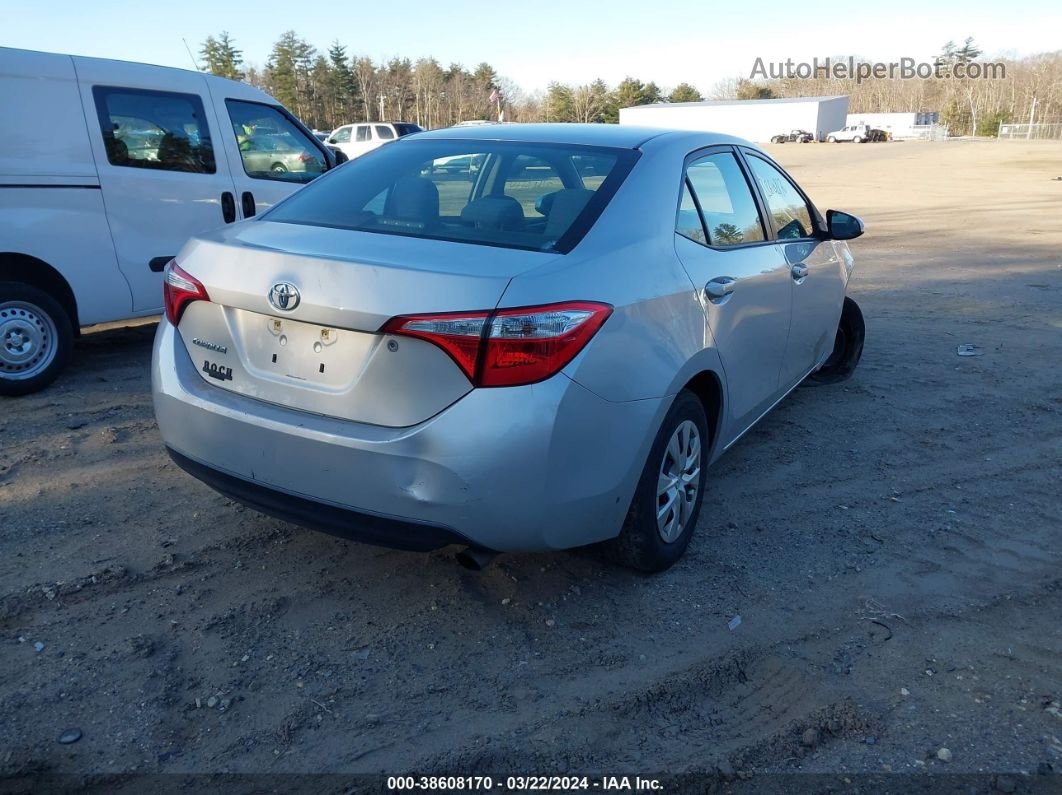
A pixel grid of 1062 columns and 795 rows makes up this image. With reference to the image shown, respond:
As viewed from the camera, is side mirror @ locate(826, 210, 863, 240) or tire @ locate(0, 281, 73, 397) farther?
tire @ locate(0, 281, 73, 397)

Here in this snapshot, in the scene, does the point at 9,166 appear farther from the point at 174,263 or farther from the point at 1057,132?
the point at 1057,132

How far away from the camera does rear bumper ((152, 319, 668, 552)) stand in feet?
8.91

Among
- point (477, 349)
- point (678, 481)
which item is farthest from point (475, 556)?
point (678, 481)

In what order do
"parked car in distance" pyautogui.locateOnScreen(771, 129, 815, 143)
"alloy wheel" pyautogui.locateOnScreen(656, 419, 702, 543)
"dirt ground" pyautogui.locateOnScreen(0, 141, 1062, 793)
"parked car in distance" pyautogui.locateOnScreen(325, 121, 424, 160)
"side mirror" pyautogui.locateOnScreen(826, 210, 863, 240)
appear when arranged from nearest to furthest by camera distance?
"dirt ground" pyautogui.locateOnScreen(0, 141, 1062, 793) → "alloy wheel" pyautogui.locateOnScreen(656, 419, 702, 543) → "side mirror" pyautogui.locateOnScreen(826, 210, 863, 240) → "parked car in distance" pyautogui.locateOnScreen(325, 121, 424, 160) → "parked car in distance" pyautogui.locateOnScreen(771, 129, 815, 143)

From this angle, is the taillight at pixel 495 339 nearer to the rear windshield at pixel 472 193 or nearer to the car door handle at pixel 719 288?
the rear windshield at pixel 472 193

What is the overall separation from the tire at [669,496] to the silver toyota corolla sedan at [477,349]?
1 cm

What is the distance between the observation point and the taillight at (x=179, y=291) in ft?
10.4

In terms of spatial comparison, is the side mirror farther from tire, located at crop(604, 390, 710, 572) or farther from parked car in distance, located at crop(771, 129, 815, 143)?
parked car in distance, located at crop(771, 129, 815, 143)

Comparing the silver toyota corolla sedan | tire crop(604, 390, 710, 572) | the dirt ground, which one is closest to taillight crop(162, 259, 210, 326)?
the silver toyota corolla sedan

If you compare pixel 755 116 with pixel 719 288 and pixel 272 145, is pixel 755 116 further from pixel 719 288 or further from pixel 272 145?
pixel 719 288

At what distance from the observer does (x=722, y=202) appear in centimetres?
409

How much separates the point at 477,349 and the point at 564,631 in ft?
3.88

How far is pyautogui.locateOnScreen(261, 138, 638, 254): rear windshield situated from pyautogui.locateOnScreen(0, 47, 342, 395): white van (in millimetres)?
2634

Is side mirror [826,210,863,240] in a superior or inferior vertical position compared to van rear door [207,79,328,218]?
inferior
